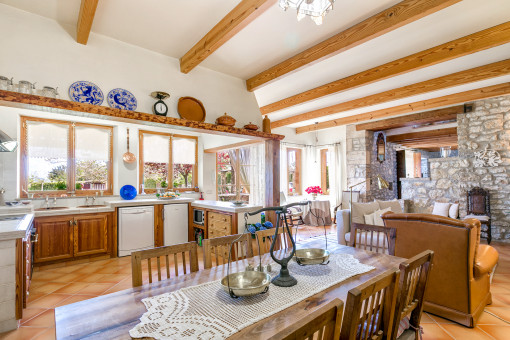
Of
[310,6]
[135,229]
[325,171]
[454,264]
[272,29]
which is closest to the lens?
[310,6]

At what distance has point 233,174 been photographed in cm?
667

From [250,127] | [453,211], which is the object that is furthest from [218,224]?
[453,211]

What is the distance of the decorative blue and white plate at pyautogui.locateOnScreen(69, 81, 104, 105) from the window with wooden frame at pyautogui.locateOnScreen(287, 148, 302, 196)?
5.51 m

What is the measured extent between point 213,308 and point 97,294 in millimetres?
2380

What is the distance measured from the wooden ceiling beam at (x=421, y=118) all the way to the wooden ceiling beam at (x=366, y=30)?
3917 millimetres

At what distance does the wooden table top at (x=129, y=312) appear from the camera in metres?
0.92

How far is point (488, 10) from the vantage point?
2.39m

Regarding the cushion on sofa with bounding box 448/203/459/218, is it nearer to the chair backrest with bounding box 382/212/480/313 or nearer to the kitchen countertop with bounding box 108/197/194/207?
the chair backrest with bounding box 382/212/480/313

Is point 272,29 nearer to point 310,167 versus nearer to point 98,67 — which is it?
point 98,67

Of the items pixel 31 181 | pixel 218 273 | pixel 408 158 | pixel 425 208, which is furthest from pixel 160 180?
pixel 408 158

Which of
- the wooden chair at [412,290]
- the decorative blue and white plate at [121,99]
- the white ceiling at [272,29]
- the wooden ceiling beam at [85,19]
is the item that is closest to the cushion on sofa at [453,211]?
the white ceiling at [272,29]

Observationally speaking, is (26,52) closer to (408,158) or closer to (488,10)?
(488,10)

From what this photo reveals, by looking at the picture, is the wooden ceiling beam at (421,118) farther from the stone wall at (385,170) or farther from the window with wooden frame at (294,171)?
the window with wooden frame at (294,171)

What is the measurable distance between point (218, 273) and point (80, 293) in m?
2.24
